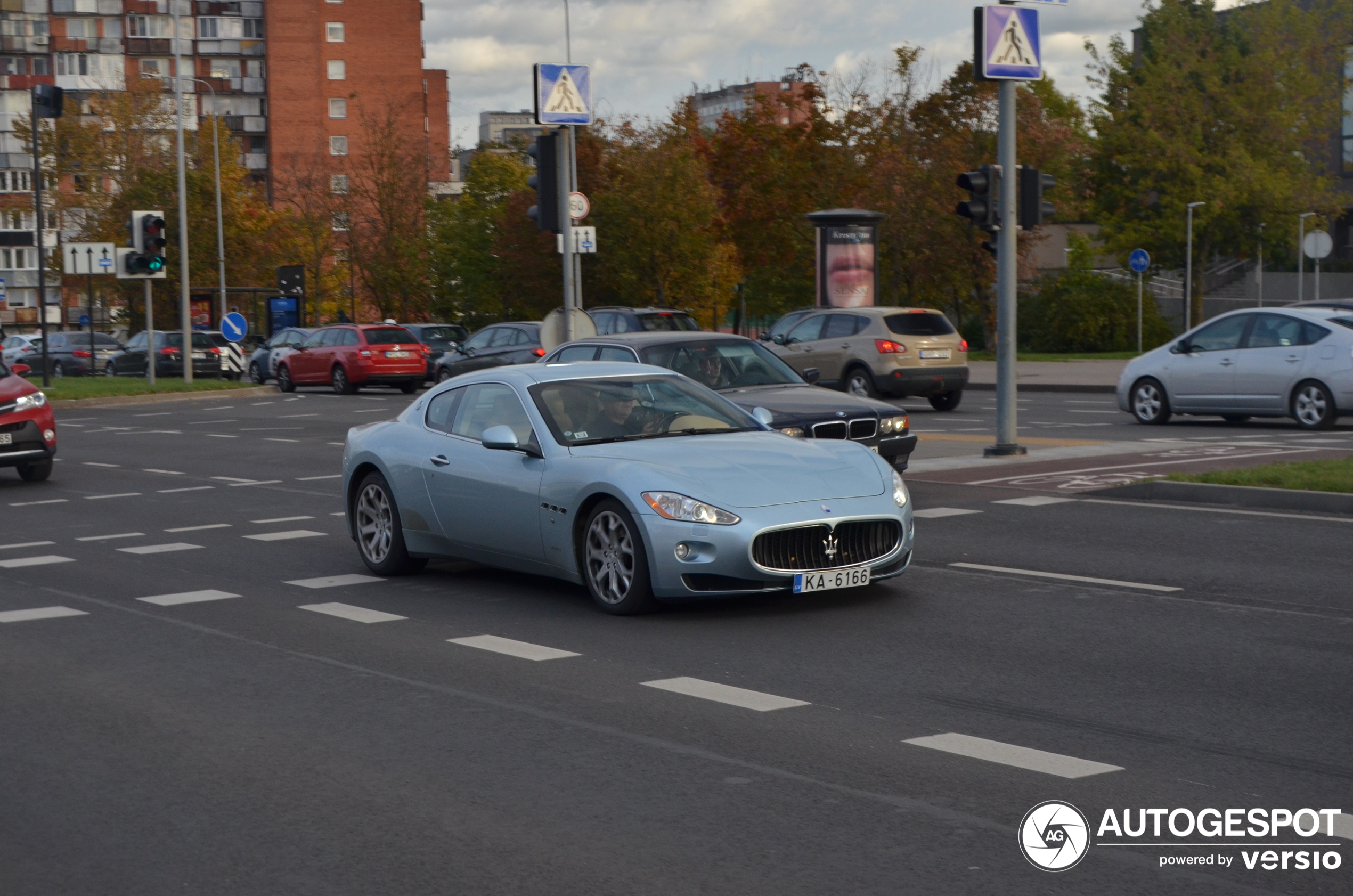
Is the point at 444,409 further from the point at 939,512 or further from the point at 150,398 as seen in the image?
the point at 150,398

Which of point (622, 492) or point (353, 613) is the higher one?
point (622, 492)

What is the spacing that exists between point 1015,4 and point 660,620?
1145cm

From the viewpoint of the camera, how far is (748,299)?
57219mm

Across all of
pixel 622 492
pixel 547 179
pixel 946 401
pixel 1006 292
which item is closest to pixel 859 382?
pixel 946 401

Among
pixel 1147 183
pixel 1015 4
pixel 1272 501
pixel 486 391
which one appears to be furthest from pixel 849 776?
pixel 1147 183

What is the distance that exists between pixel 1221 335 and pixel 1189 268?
1096 inches

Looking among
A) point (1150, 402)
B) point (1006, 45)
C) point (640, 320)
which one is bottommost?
point (1150, 402)

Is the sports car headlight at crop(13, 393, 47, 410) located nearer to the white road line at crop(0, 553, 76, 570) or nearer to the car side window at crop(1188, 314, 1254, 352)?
the white road line at crop(0, 553, 76, 570)

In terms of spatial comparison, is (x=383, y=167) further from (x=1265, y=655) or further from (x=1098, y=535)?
(x=1265, y=655)

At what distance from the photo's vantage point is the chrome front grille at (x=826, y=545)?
8.83 meters

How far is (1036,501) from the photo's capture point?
47.0 ft

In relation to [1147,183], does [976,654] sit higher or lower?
lower

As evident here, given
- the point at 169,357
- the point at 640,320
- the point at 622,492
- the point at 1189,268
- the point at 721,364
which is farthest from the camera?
the point at 169,357

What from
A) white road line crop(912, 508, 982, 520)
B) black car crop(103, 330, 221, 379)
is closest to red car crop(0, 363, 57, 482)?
white road line crop(912, 508, 982, 520)
